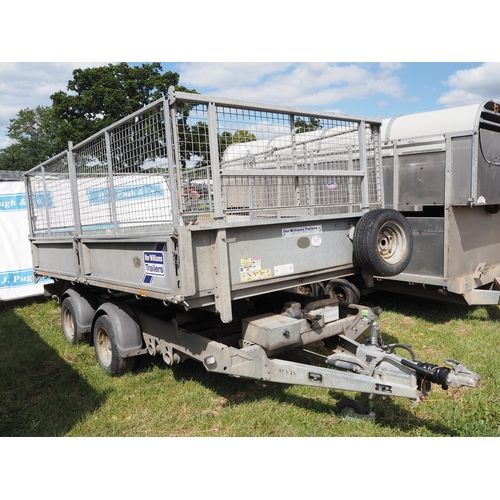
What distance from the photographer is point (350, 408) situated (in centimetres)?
367

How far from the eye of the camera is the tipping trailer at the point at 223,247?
329cm

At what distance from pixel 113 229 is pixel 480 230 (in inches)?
197

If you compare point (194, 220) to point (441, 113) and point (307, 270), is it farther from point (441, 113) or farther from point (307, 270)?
point (441, 113)

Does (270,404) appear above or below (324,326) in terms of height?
below

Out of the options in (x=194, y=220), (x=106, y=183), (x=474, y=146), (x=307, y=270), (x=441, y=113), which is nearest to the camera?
(x=194, y=220)

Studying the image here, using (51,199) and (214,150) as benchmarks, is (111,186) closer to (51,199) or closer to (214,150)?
(214,150)

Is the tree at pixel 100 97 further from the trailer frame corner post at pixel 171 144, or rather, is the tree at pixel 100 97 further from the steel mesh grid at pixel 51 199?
the trailer frame corner post at pixel 171 144

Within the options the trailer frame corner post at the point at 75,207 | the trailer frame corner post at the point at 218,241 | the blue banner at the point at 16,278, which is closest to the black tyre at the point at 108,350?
the trailer frame corner post at the point at 75,207

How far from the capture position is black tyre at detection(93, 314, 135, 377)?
4.61m

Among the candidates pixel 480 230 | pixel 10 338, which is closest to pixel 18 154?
pixel 10 338

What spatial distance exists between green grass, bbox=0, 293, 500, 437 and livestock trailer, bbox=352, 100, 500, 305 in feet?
2.28

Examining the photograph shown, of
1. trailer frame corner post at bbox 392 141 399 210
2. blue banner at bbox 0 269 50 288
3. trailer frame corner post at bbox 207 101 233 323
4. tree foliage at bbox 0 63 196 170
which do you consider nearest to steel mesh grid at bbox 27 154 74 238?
blue banner at bbox 0 269 50 288

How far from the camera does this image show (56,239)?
5684 mm

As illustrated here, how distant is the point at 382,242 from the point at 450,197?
2.01 meters
